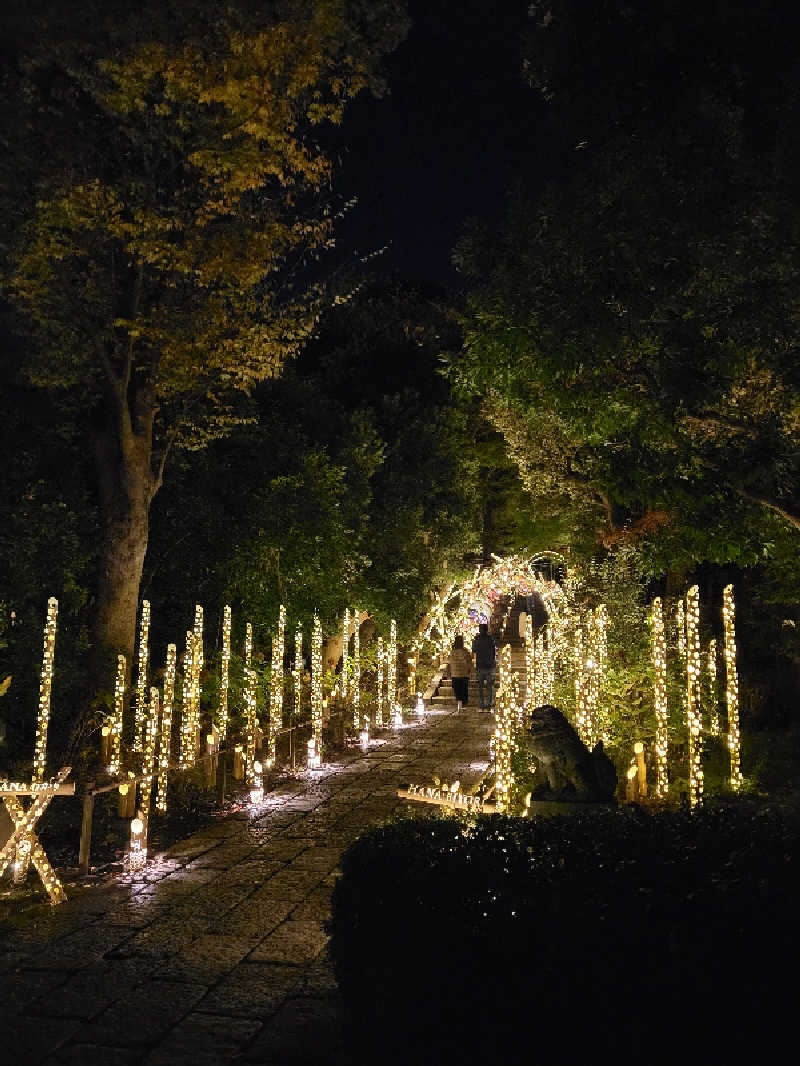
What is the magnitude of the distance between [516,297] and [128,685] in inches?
265

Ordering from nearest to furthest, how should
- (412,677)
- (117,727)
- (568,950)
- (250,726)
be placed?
(568,950), (117,727), (250,726), (412,677)

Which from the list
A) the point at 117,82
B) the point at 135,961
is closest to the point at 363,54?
the point at 117,82

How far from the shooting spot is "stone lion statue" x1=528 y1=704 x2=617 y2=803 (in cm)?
759

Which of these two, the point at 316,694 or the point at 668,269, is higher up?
the point at 668,269

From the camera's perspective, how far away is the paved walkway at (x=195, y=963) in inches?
160

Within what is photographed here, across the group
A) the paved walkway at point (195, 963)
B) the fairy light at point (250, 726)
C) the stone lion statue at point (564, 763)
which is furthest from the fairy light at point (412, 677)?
the stone lion statue at point (564, 763)

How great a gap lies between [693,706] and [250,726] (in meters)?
5.43

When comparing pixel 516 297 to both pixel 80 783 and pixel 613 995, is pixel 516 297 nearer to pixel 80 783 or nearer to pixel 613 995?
pixel 80 783

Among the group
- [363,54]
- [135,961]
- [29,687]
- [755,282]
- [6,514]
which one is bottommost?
[135,961]

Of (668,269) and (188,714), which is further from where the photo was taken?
(188,714)

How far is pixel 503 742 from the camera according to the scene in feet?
27.4

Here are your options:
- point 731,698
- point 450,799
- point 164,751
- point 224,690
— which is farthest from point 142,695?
point 731,698

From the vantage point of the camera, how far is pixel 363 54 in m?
11.3

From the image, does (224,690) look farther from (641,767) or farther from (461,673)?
(461,673)
